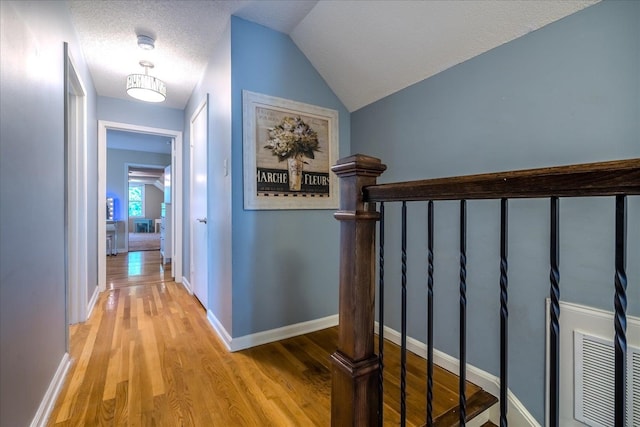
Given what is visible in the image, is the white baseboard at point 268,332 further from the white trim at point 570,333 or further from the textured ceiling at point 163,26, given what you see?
the textured ceiling at point 163,26

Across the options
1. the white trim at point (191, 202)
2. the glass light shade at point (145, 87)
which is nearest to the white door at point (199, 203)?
the white trim at point (191, 202)

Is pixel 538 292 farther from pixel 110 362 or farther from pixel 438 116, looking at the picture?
pixel 110 362

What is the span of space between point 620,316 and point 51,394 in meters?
2.25

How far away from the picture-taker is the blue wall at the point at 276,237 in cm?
211

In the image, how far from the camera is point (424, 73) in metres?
1.97

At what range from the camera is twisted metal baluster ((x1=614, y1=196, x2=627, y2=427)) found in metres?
0.49

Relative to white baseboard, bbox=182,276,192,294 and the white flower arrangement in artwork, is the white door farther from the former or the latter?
the white flower arrangement in artwork

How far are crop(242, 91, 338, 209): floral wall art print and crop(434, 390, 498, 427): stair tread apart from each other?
1600 mm

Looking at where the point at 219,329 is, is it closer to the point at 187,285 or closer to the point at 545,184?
the point at 187,285

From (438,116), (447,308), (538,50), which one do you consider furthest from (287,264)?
(538,50)

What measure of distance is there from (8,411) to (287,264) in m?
1.57

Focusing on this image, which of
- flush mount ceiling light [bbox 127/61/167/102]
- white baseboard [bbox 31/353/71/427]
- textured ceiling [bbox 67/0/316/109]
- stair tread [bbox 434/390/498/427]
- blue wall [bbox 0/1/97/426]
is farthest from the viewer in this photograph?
flush mount ceiling light [bbox 127/61/167/102]

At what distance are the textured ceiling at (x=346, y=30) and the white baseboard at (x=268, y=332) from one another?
1.90m

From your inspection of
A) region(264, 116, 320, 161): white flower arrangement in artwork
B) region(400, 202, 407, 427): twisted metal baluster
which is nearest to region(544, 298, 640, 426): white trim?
region(400, 202, 407, 427): twisted metal baluster
